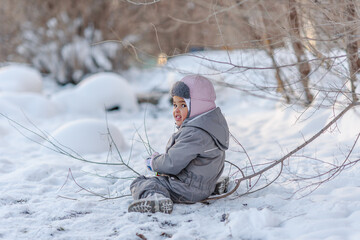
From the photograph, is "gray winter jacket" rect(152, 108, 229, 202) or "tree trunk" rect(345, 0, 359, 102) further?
"tree trunk" rect(345, 0, 359, 102)

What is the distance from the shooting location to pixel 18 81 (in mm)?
9031

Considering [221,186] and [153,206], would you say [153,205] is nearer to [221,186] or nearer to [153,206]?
[153,206]

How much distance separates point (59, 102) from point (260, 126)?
434 centimetres

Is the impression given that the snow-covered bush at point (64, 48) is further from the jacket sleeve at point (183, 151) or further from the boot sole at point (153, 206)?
the boot sole at point (153, 206)

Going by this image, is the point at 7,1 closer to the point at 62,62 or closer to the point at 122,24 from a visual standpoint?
the point at 62,62

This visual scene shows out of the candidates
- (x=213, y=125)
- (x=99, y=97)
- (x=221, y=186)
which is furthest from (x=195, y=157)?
(x=99, y=97)

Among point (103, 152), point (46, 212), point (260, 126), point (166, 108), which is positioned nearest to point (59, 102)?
point (166, 108)

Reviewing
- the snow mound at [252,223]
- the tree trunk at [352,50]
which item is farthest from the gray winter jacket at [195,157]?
the tree trunk at [352,50]

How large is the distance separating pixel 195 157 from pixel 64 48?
35.6 ft

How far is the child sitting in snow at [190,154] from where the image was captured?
299 centimetres

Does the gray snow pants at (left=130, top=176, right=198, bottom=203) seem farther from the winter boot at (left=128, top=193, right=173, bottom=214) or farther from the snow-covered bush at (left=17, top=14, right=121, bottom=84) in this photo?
the snow-covered bush at (left=17, top=14, right=121, bottom=84)

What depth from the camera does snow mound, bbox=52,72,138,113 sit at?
854 centimetres

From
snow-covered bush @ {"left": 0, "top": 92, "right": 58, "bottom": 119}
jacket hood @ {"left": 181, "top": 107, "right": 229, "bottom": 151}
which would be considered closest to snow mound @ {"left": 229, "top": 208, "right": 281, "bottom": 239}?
jacket hood @ {"left": 181, "top": 107, "right": 229, "bottom": 151}

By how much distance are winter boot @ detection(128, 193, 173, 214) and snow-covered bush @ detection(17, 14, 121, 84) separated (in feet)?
34.2
